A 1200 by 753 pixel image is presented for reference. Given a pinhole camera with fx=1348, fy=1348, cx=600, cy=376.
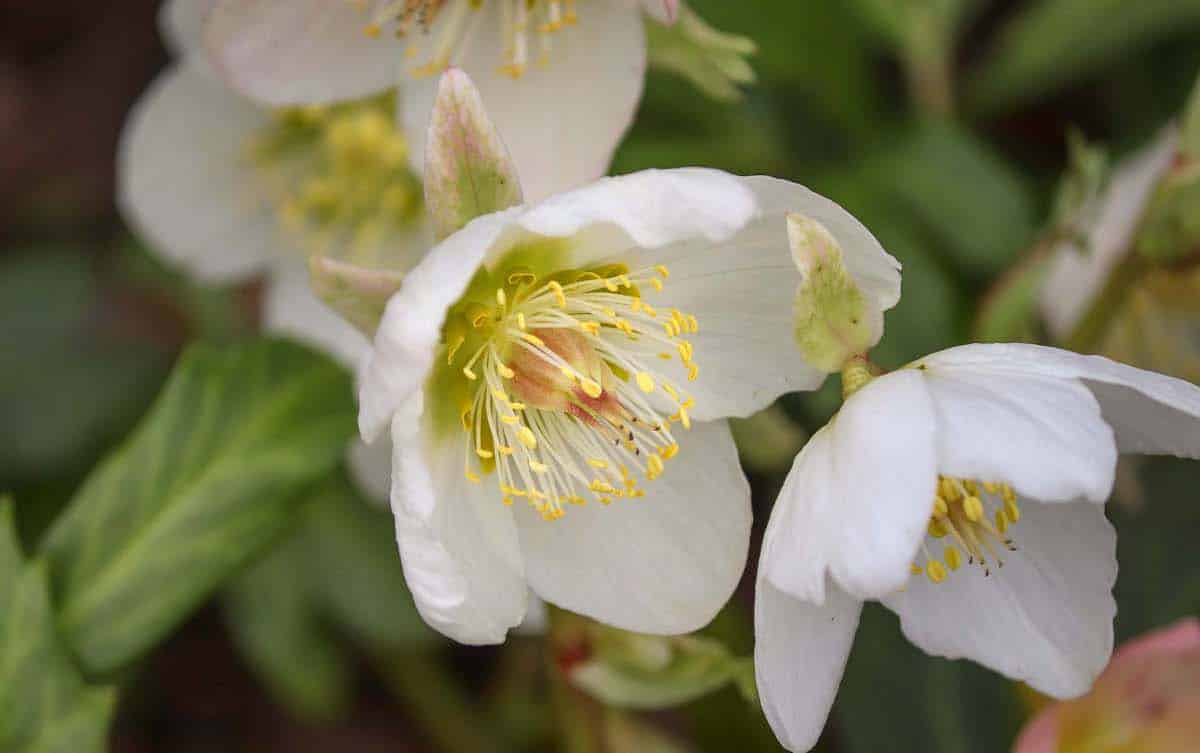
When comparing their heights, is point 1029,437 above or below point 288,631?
above

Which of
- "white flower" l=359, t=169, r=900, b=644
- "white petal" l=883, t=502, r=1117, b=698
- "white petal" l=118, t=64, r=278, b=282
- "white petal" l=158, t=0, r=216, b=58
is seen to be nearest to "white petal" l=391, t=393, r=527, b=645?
"white flower" l=359, t=169, r=900, b=644

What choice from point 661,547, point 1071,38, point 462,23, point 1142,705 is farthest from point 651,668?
point 1071,38

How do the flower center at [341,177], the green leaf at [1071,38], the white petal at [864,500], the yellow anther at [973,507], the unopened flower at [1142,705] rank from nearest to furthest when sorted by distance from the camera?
the white petal at [864,500], the yellow anther at [973,507], the unopened flower at [1142,705], the flower center at [341,177], the green leaf at [1071,38]

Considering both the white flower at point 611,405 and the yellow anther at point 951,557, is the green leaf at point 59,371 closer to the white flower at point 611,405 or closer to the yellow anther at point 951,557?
the white flower at point 611,405

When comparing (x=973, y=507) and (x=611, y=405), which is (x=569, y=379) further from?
(x=973, y=507)

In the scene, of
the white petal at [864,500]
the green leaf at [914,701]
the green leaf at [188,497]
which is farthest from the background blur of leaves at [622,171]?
the white petal at [864,500]
